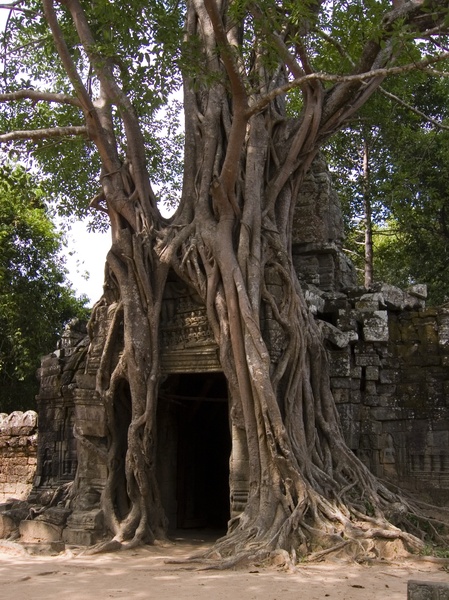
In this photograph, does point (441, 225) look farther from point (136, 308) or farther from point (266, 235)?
point (136, 308)

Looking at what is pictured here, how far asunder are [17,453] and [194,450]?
3.00 metres

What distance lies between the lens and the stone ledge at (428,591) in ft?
11.0

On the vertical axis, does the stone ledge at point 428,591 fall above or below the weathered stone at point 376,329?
below

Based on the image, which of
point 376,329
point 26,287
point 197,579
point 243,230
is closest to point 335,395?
point 376,329

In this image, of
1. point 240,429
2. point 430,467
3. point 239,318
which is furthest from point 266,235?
point 430,467

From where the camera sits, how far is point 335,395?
25.1 ft

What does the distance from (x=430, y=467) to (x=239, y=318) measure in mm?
2709

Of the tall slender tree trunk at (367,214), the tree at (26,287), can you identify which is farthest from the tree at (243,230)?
the tree at (26,287)

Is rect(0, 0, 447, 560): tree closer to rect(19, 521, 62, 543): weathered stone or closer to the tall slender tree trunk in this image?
rect(19, 521, 62, 543): weathered stone

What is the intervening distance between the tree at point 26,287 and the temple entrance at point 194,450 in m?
5.61

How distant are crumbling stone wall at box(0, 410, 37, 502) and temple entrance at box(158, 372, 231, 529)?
2584 mm

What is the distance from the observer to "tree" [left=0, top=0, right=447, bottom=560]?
632 cm

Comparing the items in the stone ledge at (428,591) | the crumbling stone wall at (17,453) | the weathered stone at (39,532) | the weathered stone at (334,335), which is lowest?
the weathered stone at (39,532)

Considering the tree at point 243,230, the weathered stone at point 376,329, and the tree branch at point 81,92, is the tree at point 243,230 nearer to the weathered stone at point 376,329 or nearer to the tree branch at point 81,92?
the tree branch at point 81,92
